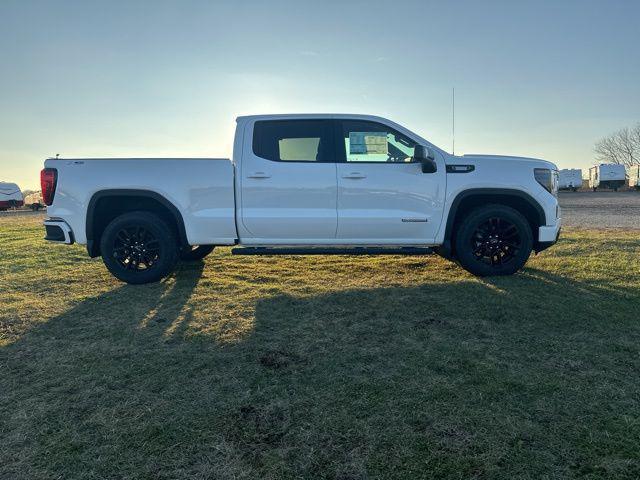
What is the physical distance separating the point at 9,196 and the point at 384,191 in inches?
1540

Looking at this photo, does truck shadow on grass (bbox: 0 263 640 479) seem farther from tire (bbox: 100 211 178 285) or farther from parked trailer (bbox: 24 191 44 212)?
parked trailer (bbox: 24 191 44 212)

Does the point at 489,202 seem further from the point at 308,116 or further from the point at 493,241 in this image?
the point at 308,116

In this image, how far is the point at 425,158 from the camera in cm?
476

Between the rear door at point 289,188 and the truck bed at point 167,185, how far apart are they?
249mm

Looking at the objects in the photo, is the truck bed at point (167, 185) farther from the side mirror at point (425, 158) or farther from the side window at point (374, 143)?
the side mirror at point (425, 158)

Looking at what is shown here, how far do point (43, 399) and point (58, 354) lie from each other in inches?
29.1

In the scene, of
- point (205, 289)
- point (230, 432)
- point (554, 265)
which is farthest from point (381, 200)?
point (230, 432)

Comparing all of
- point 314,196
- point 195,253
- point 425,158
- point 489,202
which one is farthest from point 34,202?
point 489,202

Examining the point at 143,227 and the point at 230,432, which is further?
the point at 143,227

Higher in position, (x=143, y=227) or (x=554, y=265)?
(x=143, y=227)

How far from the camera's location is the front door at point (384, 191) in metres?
4.86

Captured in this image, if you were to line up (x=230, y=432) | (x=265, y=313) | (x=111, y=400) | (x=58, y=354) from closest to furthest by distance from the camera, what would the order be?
(x=230, y=432) < (x=111, y=400) < (x=58, y=354) < (x=265, y=313)

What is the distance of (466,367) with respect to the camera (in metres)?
2.80

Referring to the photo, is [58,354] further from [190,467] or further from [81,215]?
[81,215]
